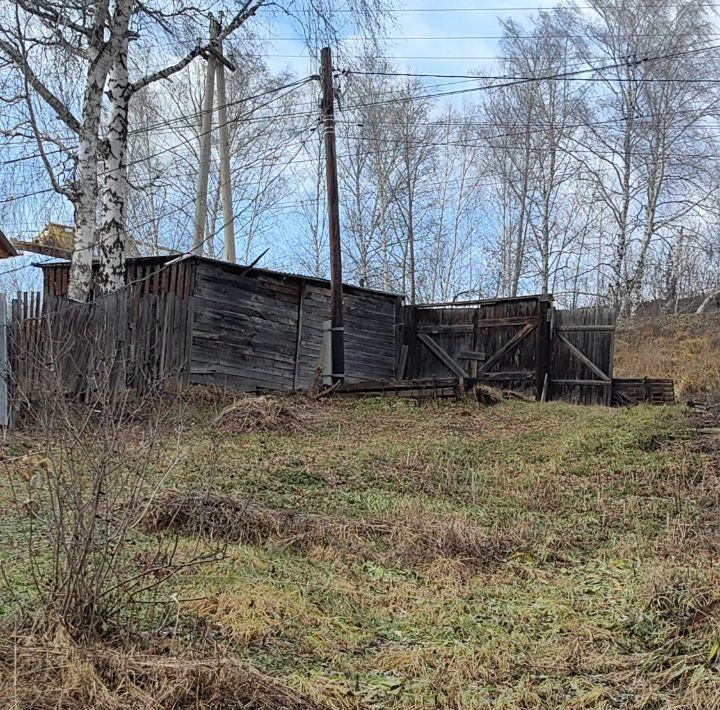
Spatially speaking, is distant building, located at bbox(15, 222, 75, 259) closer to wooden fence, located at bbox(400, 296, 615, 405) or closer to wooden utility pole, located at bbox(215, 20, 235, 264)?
wooden utility pole, located at bbox(215, 20, 235, 264)

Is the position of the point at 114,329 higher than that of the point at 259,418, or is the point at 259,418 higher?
the point at 114,329

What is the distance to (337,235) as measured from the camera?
11.3 metres

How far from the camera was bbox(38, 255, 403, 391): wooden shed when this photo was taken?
9.99 meters

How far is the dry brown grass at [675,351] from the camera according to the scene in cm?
1384

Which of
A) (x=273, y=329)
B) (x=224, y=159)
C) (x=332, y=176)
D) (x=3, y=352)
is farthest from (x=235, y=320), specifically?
(x=224, y=159)

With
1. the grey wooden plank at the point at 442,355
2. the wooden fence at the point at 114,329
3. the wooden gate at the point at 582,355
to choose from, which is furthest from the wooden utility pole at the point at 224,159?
the wooden gate at the point at 582,355

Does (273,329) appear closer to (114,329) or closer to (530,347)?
(114,329)

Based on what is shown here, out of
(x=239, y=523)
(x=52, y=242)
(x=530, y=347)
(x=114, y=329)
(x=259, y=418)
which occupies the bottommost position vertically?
(x=239, y=523)

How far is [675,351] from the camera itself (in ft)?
51.0

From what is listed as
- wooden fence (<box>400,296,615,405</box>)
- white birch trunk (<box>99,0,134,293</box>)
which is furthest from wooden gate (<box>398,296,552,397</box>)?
white birch trunk (<box>99,0,134,293</box>)

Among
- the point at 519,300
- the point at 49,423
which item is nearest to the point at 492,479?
the point at 49,423

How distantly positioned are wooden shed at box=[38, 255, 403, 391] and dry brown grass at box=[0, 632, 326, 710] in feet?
22.9

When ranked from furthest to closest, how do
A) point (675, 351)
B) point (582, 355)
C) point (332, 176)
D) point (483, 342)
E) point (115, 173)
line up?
point (675, 351), point (483, 342), point (582, 355), point (332, 176), point (115, 173)

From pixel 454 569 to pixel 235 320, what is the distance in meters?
8.73
